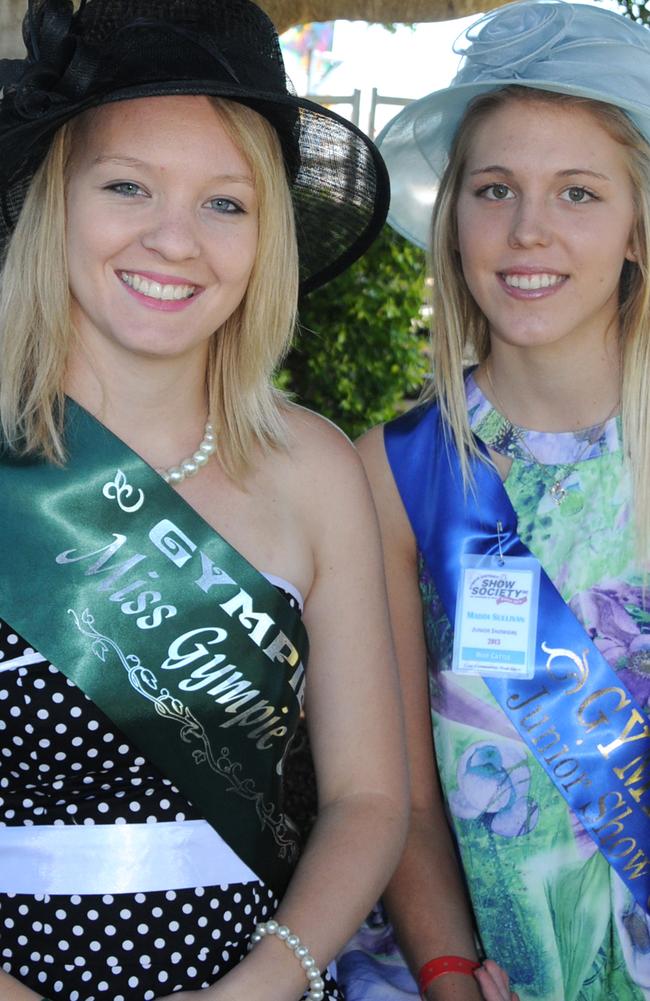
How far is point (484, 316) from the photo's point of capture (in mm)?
2557

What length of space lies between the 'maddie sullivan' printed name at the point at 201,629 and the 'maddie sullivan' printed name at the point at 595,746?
508 millimetres

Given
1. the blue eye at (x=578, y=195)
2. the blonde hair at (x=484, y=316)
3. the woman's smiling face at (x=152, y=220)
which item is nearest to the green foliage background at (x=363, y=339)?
the blonde hair at (x=484, y=316)

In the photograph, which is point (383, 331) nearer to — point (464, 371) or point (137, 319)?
point (464, 371)

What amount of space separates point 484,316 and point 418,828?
106 cm

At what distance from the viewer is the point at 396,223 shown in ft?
9.16

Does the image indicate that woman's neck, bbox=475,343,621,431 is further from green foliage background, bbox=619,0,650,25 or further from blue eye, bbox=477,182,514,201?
green foliage background, bbox=619,0,650,25

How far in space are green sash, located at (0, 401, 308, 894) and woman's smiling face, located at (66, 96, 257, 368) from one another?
216mm

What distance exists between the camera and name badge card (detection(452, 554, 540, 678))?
224cm

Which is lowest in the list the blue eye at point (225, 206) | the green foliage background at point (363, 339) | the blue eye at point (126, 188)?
the green foliage background at point (363, 339)

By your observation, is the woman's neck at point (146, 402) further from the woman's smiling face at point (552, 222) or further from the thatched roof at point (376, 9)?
the thatched roof at point (376, 9)

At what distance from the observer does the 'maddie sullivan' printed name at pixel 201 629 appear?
1988 millimetres

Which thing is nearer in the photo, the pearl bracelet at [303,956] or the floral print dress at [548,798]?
the pearl bracelet at [303,956]

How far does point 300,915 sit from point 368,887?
0.45 ft

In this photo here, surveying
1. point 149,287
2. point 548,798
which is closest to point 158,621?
point 149,287
